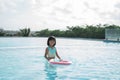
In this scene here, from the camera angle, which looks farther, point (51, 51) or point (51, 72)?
point (51, 51)

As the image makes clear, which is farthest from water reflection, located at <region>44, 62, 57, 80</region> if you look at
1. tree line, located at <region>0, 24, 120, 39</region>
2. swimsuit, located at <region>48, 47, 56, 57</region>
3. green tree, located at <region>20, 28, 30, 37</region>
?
green tree, located at <region>20, 28, 30, 37</region>

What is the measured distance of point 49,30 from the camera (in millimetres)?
46781

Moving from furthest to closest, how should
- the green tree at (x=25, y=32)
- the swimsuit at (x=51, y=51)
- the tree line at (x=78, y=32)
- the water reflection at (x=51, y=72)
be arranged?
the green tree at (x=25, y=32), the tree line at (x=78, y=32), the swimsuit at (x=51, y=51), the water reflection at (x=51, y=72)

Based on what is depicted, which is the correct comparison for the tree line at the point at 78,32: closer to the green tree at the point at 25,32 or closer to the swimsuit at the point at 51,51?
the green tree at the point at 25,32

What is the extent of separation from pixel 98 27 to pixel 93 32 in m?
1.25

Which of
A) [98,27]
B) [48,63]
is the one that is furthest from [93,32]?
[48,63]

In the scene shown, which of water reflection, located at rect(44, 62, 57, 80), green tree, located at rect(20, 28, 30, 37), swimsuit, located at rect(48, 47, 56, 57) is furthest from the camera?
green tree, located at rect(20, 28, 30, 37)

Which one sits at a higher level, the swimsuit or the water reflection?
the swimsuit

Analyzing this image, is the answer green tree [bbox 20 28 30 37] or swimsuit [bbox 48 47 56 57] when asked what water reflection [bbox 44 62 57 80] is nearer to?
swimsuit [bbox 48 47 56 57]

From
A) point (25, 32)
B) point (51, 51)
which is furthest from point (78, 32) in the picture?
point (51, 51)

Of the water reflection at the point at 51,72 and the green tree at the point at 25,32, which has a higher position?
the green tree at the point at 25,32

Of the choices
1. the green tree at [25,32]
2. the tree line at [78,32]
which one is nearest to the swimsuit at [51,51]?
the tree line at [78,32]

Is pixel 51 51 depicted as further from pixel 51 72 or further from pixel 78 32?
pixel 78 32

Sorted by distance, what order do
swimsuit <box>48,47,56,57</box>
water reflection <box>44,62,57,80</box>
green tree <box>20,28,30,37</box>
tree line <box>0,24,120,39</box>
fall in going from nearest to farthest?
water reflection <box>44,62,57,80</box> < swimsuit <box>48,47,56,57</box> < tree line <box>0,24,120,39</box> < green tree <box>20,28,30,37</box>
